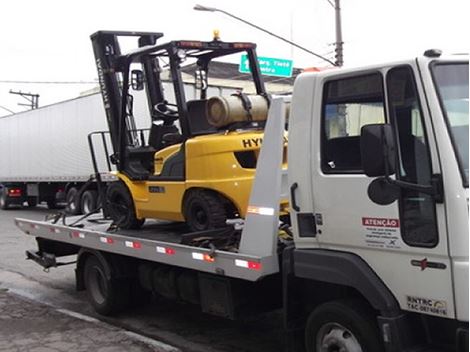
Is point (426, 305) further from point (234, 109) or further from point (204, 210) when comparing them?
point (234, 109)

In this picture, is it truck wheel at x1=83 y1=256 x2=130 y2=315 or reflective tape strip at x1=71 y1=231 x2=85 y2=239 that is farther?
reflective tape strip at x1=71 y1=231 x2=85 y2=239

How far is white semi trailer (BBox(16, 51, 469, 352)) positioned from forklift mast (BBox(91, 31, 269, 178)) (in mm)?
1707

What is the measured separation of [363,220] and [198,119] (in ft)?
9.05

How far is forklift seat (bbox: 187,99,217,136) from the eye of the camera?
6031 mm

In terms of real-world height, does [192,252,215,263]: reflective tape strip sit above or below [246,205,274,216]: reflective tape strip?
below

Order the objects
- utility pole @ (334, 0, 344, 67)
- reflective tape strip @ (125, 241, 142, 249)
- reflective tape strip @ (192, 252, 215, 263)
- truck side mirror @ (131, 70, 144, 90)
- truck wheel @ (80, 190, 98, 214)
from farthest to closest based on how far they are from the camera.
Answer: utility pole @ (334, 0, 344, 67) → truck wheel @ (80, 190, 98, 214) → truck side mirror @ (131, 70, 144, 90) → reflective tape strip @ (125, 241, 142, 249) → reflective tape strip @ (192, 252, 215, 263)

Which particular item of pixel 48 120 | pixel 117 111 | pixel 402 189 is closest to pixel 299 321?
pixel 402 189

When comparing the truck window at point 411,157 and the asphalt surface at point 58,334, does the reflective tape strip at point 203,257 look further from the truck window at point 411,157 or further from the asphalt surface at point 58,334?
the truck window at point 411,157

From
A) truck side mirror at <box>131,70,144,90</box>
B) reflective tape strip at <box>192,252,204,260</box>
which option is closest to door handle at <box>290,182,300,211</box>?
reflective tape strip at <box>192,252,204,260</box>

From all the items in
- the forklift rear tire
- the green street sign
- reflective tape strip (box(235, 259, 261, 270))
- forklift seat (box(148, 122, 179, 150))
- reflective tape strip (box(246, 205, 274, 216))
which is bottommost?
the forklift rear tire

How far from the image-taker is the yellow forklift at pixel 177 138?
5.52 metres

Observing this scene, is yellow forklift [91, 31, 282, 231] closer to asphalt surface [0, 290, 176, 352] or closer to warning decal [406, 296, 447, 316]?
asphalt surface [0, 290, 176, 352]

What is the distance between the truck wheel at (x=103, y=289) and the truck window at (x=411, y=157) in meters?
4.00

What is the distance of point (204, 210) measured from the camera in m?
5.55
